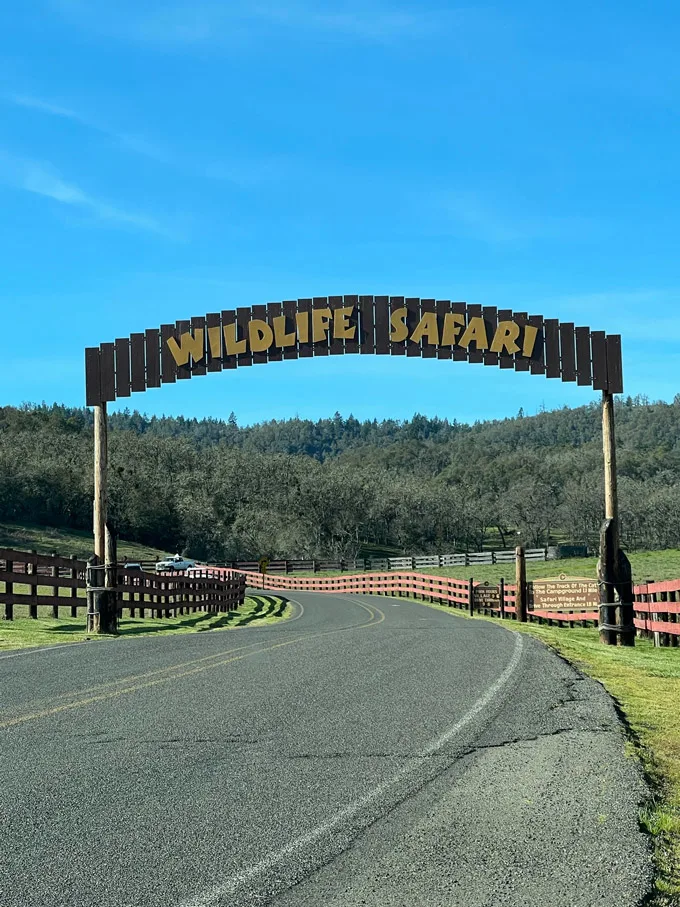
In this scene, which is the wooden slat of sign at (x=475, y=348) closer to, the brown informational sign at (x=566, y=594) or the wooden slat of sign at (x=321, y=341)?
the wooden slat of sign at (x=321, y=341)

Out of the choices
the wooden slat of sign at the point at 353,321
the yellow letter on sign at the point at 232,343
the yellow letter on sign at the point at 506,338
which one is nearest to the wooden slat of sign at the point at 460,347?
the yellow letter on sign at the point at 506,338

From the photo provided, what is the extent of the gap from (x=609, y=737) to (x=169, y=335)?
45.1 ft

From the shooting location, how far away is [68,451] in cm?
12988

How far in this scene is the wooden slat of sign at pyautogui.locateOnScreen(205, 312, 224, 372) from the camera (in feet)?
64.3

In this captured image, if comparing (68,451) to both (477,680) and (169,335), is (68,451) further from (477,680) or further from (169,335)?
(477,680)

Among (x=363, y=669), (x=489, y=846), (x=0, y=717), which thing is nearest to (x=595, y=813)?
(x=489, y=846)

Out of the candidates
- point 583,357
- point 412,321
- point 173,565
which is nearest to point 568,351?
point 583,357

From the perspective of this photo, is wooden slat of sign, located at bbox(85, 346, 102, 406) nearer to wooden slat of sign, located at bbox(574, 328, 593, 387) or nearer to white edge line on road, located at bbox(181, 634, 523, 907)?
wooden slat of sign, located at bbox(574, 328, 593, 387)

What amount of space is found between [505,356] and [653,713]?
11.0 meters

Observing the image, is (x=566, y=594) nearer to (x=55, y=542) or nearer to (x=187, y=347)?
(x=187, y=347)

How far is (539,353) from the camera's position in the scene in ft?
63.6

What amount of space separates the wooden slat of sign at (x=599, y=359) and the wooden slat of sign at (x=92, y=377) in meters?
9.78

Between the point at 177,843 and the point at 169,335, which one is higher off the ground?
the point at 169,335

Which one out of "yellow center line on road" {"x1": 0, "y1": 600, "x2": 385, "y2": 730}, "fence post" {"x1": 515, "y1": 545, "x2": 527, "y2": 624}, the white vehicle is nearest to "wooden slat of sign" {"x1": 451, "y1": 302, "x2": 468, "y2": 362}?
"yellow center line on road" {"x1": 0, "y1": 600, "x2": 385, "y2": 730}
